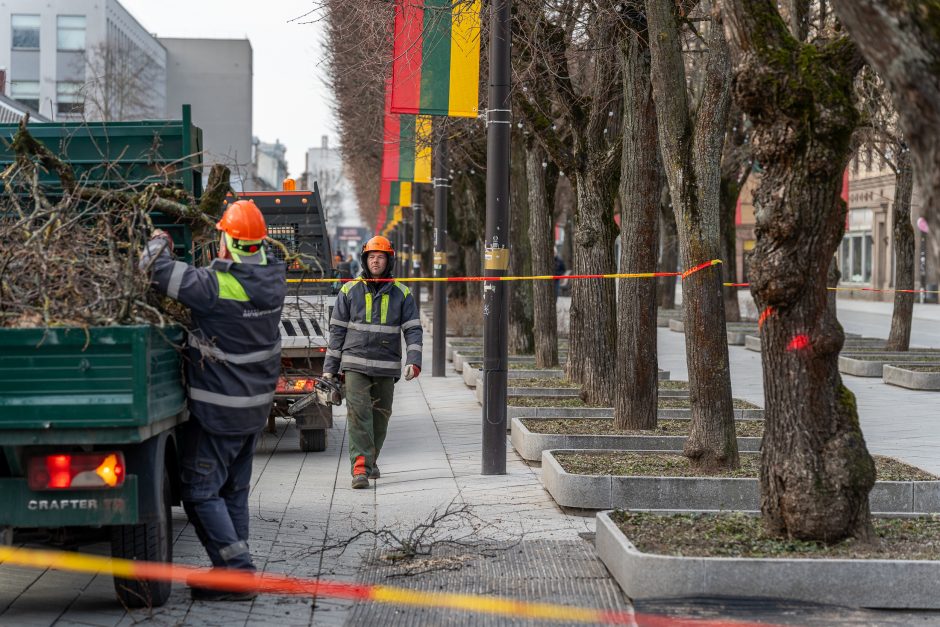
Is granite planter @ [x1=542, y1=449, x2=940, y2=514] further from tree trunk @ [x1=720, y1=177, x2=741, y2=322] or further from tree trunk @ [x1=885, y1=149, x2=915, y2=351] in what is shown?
tree trunk @ [x1=720, y1=177, x2=741, y2=322]

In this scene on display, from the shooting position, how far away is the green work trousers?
10688 mm

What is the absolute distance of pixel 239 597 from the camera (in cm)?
681

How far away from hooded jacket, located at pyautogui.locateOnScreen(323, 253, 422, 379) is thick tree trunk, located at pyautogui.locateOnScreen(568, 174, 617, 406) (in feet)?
11.7

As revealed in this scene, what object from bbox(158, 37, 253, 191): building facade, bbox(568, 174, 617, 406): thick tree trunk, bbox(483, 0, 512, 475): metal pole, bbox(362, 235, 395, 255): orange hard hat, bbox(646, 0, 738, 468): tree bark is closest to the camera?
Answer: bbox(646, 0, 738, 468): tree bark

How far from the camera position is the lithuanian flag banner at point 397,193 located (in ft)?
99.1

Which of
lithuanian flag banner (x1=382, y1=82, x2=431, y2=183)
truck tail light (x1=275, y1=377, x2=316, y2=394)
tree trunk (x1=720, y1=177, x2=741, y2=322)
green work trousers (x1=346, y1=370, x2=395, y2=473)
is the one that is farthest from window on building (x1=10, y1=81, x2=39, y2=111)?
green work trousers (x1=346, y1=370, x2=395, y2=473)

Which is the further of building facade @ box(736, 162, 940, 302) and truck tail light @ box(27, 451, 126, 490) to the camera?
building facade @ box(736, 162, 940, 302)

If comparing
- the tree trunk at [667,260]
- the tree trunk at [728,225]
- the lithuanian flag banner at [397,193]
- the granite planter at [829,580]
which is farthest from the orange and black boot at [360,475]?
Answer: the tree trunk at [667,260]

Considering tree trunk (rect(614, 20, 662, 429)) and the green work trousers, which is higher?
tree trunk (rect(614, 20, 662, 429))

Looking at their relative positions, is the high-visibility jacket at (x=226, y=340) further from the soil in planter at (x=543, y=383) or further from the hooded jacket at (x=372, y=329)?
the soil in planter at (x=543, y=383)

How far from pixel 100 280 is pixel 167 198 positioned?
1.55m

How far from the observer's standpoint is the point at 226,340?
675 centimetres

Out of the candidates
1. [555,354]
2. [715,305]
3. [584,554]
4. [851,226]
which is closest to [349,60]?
[555,354]

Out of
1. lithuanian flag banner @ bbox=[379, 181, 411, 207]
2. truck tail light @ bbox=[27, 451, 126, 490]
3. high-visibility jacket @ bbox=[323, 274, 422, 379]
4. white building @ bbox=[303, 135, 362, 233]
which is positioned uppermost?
white building @ bbox=[303, 135, 362, 233]
